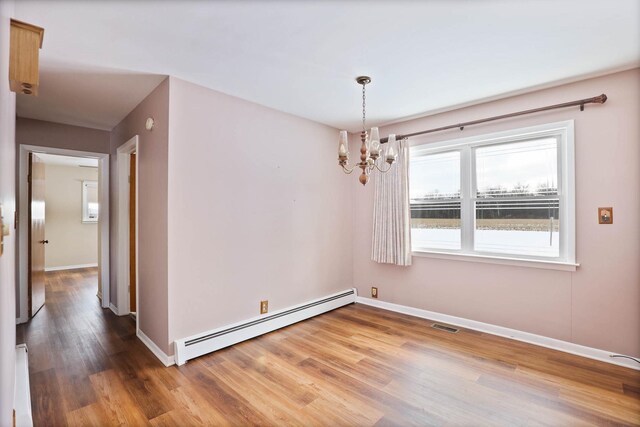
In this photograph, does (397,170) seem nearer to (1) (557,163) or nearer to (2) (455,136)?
(2) (455,136)

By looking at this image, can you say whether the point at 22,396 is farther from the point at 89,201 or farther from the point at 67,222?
the point at 89,201

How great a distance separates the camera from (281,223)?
3.69 meters

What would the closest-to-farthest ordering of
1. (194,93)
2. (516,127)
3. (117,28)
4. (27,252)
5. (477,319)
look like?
1. (117,28)
2. (194,93)
3. (516,127)
4. (477,319)
5. (27,252)

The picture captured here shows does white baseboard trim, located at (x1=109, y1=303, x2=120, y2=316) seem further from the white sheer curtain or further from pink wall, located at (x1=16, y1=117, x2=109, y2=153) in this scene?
the white sheer curtain

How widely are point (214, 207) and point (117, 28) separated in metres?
1.56

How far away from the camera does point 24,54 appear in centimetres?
140

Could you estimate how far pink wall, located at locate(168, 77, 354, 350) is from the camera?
2.81m

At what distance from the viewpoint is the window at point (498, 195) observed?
10.0 feet

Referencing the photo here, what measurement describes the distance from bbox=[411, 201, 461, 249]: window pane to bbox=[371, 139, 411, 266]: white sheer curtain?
21 centimetres

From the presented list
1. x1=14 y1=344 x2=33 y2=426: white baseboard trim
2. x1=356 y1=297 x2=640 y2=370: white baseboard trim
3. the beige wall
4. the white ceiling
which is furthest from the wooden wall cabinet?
the beige wall

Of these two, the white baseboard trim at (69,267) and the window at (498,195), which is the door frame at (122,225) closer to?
the window at (498,195)

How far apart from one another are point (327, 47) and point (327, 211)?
2.37 m

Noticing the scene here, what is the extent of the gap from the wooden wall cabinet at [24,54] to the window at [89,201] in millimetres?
7344

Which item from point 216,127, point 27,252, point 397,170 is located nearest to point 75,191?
point 27,252
